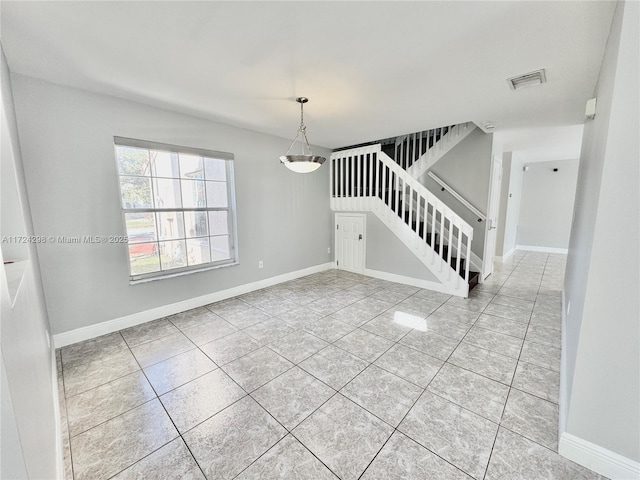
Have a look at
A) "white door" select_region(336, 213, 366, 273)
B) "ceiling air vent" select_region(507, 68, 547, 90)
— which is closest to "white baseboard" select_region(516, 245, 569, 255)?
"white door" select_region(336, 213, 366, 273)

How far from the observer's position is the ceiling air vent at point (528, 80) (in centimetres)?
232

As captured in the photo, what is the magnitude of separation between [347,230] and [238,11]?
4.03 m

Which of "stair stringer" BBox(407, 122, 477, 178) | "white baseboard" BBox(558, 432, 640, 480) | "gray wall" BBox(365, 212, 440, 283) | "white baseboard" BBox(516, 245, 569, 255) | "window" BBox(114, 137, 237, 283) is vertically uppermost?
"stair stringer" BBox(407, 122, 477, 178)

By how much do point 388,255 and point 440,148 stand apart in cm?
223

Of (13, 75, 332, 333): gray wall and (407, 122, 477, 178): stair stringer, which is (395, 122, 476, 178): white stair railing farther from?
(13, 75, 332, 333): gray wall

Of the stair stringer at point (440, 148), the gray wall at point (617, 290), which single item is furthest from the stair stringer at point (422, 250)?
the gray wall at point (617, 290)

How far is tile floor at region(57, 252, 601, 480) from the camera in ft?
4.74

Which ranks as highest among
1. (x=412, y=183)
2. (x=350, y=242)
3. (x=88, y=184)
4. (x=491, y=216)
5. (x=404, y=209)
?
(x=412, y=183)

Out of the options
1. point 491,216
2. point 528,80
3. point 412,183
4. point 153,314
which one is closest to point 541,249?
point 491,216

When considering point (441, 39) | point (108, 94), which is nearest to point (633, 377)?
point (441, 39)

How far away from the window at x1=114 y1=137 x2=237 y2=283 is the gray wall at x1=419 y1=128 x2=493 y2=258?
382 cm

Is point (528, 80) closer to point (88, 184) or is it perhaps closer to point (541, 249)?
point (88, 184)

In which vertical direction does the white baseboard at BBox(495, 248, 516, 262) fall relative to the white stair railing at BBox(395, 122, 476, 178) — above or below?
below

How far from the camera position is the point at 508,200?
6012mm
